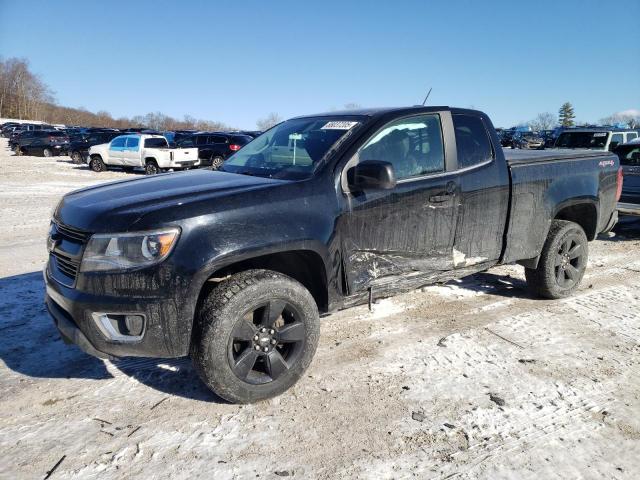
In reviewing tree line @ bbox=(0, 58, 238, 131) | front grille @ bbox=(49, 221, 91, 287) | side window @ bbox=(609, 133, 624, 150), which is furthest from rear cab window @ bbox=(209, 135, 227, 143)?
tree line @ bbox=(0, 58, 238, 131)

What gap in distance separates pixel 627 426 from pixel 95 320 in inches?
122

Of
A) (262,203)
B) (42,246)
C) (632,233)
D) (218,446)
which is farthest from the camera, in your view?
(632,233)

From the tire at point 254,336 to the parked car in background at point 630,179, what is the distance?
22.7ft

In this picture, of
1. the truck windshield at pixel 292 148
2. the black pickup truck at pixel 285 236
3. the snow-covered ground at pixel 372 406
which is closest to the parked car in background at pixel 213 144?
the snow-covered ground at pixel 372 406

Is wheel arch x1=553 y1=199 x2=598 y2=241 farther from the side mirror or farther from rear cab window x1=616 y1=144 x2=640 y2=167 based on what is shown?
rear cab window x1=616 y1=144 x2=640 y2=167

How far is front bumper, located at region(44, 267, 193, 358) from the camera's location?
8.54 feet

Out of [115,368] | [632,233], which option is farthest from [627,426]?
[632,233]

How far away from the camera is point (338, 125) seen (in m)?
3.64

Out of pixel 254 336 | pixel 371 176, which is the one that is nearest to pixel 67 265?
pixel 254 336

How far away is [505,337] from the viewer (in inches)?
155

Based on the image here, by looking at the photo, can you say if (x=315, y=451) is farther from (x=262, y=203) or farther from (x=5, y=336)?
(x=5, y=336)

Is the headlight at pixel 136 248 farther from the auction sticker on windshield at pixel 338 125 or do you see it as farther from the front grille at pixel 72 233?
the auction sticker on windshield at pixel 338 125

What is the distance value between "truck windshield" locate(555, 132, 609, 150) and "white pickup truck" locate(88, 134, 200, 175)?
13374 mm

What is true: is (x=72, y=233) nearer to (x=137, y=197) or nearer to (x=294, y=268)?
(x=137, y=197)
